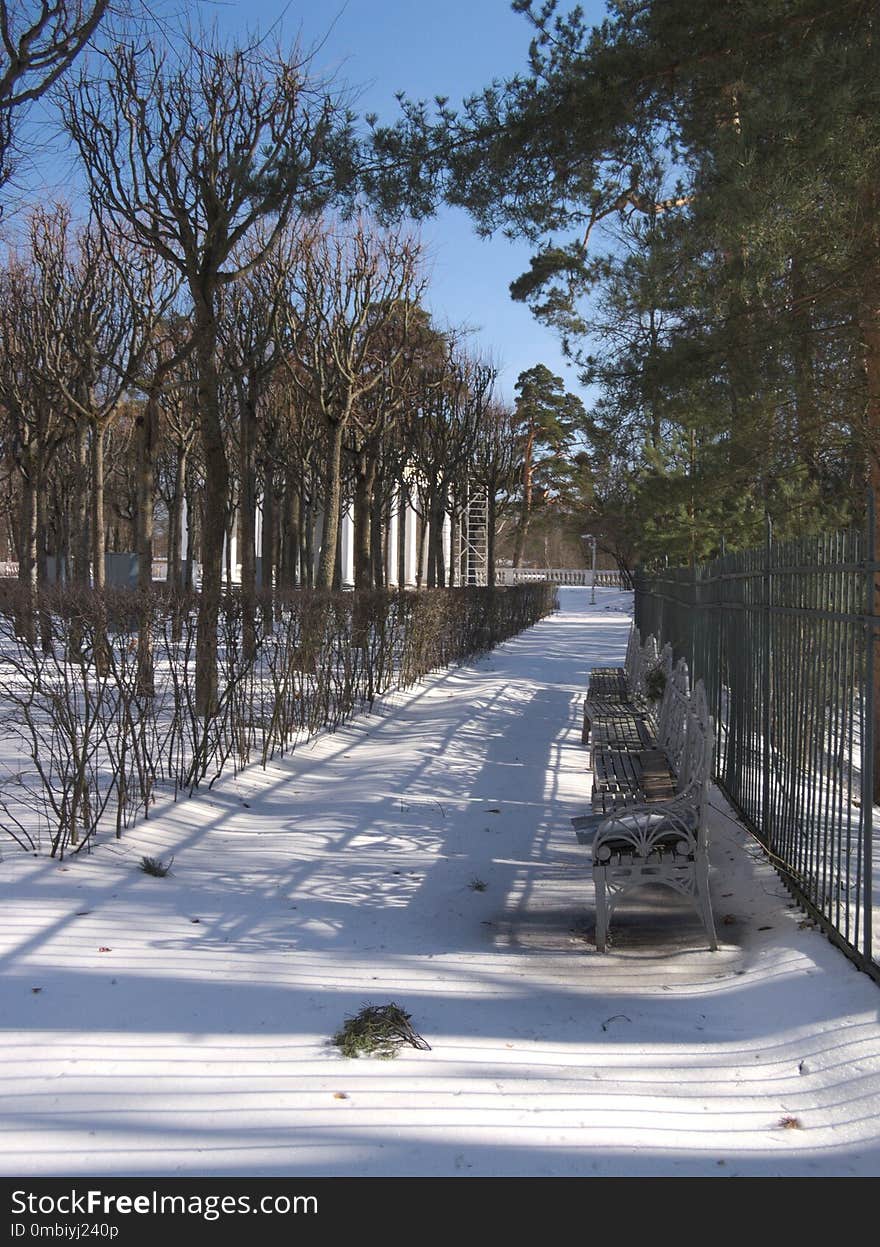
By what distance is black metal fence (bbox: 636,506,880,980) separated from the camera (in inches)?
164

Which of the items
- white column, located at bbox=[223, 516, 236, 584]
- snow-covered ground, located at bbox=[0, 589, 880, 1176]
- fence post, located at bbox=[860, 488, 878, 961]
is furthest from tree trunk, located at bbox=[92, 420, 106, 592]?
white column, located at bbox=[223, 516, 236, 584]

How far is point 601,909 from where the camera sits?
474 cm

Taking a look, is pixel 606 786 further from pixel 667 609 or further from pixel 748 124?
pixel 667 609

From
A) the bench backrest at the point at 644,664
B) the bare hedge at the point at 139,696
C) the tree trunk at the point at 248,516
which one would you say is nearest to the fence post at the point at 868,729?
A: the bare hedge at the point at 139,696

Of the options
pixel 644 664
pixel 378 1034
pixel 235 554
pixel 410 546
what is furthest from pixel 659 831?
pixel 410 546

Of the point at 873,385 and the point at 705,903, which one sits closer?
the point at 705,903

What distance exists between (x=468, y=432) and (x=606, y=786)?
70.8 feet

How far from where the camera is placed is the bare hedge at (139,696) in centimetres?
575

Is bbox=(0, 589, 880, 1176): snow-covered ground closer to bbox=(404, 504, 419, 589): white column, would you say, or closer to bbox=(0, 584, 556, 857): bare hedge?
bbox=(0, 584, 556, 857): bare hedge

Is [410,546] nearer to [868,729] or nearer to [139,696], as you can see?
[139,696]

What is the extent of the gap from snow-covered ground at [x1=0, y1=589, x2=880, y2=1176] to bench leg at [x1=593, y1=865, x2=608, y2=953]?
0.11m

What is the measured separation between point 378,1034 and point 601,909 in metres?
1.36

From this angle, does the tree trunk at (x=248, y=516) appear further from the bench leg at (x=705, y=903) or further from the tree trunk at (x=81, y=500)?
the bench leg at (x=705, y=903)

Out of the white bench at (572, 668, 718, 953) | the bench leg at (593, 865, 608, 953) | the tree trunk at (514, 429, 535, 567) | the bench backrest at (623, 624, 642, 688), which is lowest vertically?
the bench leg at (593, 865, 608, 953)
